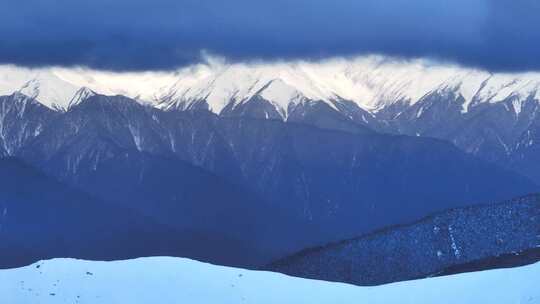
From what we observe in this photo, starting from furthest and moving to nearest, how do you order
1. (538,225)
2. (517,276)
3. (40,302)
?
1. (538,225)
2. (517,276)
3. (40,302)

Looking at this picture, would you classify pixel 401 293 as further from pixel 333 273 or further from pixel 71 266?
pixel 333 273

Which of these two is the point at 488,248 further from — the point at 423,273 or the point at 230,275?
the point at 230,275

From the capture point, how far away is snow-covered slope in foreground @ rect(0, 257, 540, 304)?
96875 millimetres

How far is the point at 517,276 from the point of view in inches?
4031

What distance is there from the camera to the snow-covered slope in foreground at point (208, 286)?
9688cm

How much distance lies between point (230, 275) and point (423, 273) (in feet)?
327

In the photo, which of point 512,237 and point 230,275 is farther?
point 512,237

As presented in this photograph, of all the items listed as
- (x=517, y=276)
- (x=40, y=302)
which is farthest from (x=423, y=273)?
(x=40, y=302)

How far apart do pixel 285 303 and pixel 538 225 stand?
337 ft

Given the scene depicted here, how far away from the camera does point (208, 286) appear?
98.6 m

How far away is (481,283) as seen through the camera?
101 meters

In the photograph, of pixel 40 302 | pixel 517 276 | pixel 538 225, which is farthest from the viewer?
pixel 538 225

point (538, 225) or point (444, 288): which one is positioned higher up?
point (444, 288)

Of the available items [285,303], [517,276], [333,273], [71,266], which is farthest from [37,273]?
[333,273]
